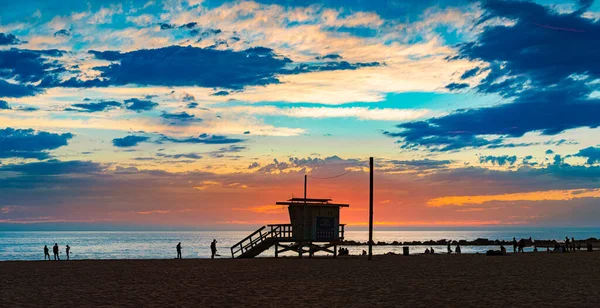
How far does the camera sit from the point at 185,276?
29453 millimetres

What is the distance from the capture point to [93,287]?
934 inches

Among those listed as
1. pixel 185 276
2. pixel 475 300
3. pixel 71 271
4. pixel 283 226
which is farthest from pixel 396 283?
pixel 283 226

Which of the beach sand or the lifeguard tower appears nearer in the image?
the beach sand

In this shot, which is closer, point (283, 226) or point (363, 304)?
point (363, 304)

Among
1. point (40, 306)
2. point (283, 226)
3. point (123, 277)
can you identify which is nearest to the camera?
point (40, 306)

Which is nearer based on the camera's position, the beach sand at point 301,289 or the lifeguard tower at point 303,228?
the beach sand at point 301,289

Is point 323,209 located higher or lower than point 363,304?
higher

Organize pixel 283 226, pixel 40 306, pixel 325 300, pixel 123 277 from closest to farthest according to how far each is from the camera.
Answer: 1. pixel 40 306
2. pixel 325 300
3. pixel 123 277
4. pixel 283 226

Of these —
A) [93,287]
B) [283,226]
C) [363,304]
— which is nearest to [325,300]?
[363,304]

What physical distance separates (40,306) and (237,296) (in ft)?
19.5

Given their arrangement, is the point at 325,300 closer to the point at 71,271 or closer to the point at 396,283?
the point at 396,283

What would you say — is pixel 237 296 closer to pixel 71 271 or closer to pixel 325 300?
pixel 325 300

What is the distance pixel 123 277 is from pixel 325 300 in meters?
13.5

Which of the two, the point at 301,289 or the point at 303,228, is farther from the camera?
the point at 303,228
